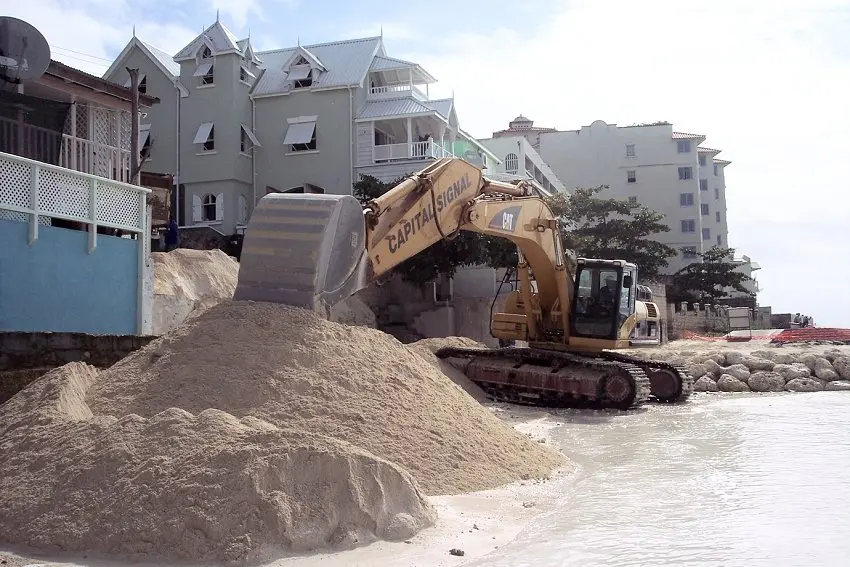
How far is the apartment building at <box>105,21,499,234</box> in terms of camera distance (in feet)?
104

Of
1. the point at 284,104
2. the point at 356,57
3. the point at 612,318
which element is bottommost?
the point at 612,318

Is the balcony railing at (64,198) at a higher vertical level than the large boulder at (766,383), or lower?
higher

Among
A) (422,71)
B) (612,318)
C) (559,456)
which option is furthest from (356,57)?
(559,456)

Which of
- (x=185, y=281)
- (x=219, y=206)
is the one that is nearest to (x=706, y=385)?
(x=185, y=281)

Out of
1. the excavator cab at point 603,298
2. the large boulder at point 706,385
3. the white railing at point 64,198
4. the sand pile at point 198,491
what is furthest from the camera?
the large boulder at point 706,385

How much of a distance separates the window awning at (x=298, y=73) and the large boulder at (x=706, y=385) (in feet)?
65.5

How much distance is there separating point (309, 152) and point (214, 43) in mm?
5834

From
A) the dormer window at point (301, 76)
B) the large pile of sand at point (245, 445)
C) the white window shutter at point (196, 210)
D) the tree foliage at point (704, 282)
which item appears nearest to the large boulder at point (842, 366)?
the large pile of sand at point (245, 445)

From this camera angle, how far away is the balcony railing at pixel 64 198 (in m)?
11.8

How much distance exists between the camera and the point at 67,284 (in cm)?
1267

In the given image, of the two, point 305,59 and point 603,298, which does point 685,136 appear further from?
point 603,298

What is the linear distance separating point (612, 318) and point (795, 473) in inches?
Answer: 285

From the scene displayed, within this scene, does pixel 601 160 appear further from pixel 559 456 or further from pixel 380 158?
pixel 559 456

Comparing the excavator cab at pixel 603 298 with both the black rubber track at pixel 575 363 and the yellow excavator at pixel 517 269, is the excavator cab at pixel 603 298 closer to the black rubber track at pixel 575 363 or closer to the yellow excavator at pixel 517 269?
the yellow excavator at pixel 517 269
